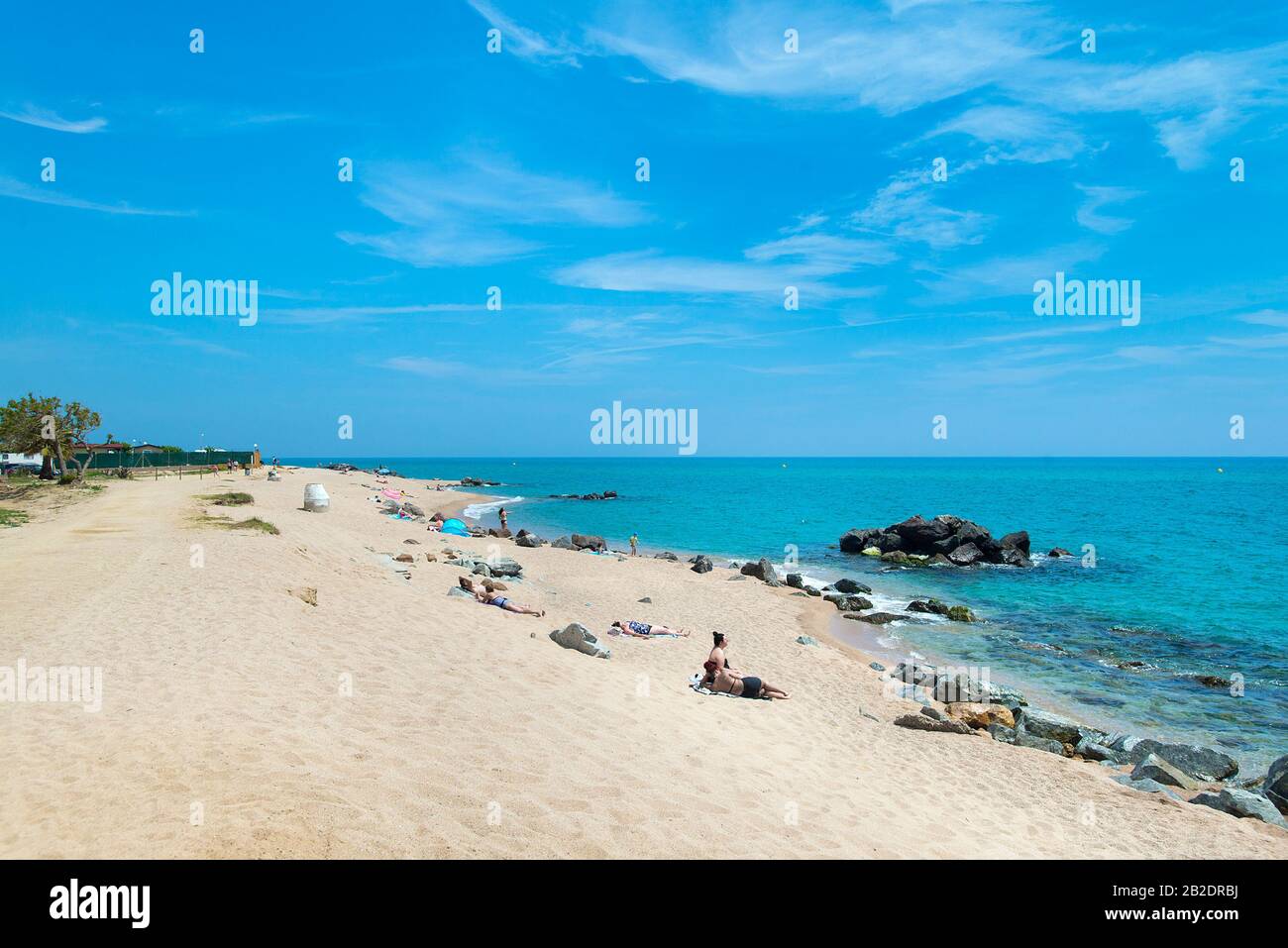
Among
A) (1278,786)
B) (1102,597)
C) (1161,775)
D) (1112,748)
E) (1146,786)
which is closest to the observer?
(1278,786)

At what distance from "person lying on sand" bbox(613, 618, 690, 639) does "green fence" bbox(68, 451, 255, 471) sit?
52.3 meters

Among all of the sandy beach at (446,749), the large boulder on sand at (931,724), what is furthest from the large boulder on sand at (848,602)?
the large boulder on sand at (931,724)

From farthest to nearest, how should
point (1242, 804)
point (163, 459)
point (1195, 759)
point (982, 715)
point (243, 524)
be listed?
point (163, 459)
point (243, 524)
point (982, 715)
point (1195, 759)
point (1242, 804)

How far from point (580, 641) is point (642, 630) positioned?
3507 millimetres

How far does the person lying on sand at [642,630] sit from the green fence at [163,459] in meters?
52.3

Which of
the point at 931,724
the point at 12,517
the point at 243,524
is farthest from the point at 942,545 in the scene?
the point at 12,517

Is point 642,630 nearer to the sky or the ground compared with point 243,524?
nearer to the ground

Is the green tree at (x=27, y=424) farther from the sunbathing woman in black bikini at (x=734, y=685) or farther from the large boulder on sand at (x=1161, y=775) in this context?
the large boulder on sand at (x=1161, y=775)

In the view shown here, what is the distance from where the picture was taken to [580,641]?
15.5m

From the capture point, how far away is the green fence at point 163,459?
57969mm

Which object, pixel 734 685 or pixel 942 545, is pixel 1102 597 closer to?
pixel 942 545
